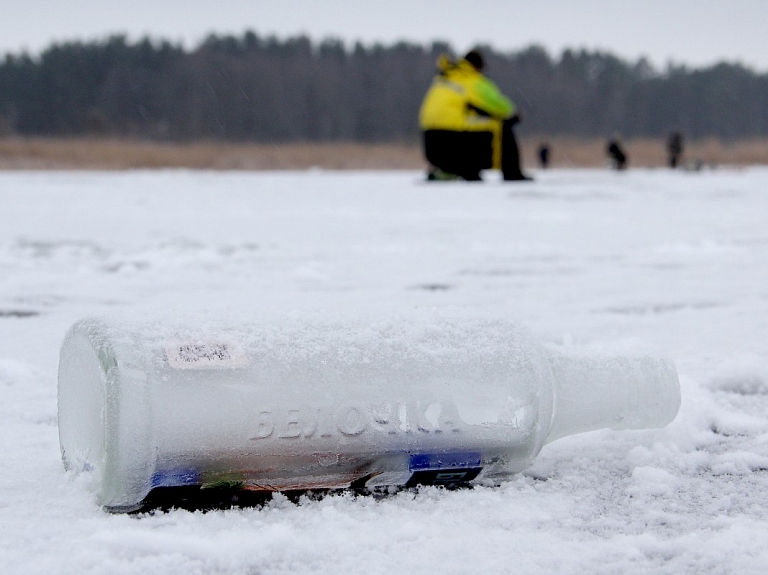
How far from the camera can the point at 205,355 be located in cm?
110

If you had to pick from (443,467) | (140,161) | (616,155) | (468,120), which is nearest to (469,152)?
(468,120)

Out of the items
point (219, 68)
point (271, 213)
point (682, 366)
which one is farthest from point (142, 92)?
point (682, 366)

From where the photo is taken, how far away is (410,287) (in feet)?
10.5

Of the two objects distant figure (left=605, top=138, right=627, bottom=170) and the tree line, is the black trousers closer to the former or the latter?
distant figure (left=605, top=138, right=627, bottom=170)

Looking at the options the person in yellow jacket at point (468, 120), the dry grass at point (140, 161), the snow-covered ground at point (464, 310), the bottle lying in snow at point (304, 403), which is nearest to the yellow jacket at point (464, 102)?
the person in yellow jacket at point (468, 120)

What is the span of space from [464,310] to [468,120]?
28.6 feet

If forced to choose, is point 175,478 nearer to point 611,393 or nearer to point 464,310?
point 464,310

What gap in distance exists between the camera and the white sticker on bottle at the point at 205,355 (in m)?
1.08

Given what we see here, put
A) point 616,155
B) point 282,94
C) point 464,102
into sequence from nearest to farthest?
point 464,102
point 616,155
point 282,94

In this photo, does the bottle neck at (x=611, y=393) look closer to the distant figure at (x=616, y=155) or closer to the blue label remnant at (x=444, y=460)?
the blue label remnant at (x=444, y=460)

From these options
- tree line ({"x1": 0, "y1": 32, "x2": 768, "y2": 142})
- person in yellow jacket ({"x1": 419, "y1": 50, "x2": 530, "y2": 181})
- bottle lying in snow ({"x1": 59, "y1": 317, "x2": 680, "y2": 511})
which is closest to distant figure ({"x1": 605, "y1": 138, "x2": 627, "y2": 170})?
person in yellow jacket ({"x1": 419, "y1": 50, "x2": 530, "y2": 181})

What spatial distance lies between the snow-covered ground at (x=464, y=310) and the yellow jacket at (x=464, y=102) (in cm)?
278

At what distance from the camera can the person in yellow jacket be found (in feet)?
31.7

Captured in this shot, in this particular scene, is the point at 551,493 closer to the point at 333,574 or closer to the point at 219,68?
the point at 333,574
